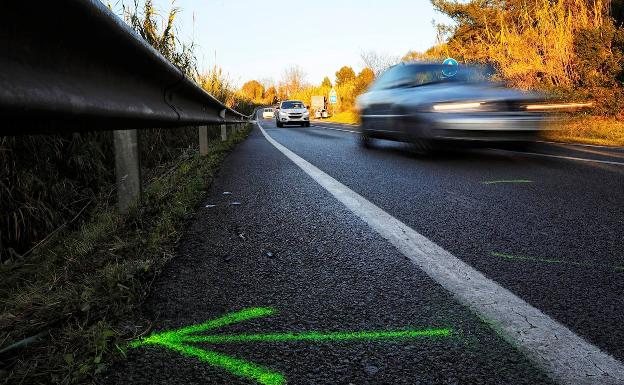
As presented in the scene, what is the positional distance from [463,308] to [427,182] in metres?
3.01

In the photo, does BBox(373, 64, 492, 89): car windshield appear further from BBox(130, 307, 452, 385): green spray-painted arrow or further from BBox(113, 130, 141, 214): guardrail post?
BBox(130, 307, 452, 385): green spray-painted arrow

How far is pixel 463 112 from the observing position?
628 centimetres

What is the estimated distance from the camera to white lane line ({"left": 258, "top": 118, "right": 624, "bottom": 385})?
1.23 m

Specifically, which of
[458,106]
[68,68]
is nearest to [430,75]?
[458,106]

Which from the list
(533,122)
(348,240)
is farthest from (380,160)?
(348,240)

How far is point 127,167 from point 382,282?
209cm

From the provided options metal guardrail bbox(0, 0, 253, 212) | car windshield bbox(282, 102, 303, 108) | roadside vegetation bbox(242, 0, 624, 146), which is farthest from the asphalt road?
car windshield bbox(282, 102, 303, 108)

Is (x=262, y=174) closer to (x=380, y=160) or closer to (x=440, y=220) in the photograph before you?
(x=380, y=160)

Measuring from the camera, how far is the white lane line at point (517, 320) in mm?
1233

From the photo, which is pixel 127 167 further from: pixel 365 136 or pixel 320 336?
pixel 365 136

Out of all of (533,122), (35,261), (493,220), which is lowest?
(35,261)

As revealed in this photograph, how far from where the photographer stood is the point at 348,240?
2523 mm

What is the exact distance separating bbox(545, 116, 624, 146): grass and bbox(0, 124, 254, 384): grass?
1082 centimetres

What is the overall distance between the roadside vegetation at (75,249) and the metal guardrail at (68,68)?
578mm
